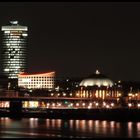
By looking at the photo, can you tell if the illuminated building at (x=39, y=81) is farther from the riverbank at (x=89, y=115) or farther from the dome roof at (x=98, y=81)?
the riverbank at (x=89, y=115)

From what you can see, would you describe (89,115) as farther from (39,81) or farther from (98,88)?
(39,81)

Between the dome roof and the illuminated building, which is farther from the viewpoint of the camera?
the illuminated building

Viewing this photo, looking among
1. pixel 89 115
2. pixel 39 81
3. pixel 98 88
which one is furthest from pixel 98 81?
pixel 89 115

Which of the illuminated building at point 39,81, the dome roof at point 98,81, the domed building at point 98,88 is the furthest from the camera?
the illuminated building at point 39,81

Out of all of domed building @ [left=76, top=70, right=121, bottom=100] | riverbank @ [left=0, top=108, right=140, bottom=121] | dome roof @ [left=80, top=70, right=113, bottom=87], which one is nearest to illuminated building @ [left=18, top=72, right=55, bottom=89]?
domed building @ [left=76, top=70, right=121, bottom=100]

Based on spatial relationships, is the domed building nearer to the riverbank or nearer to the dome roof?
the dome roof

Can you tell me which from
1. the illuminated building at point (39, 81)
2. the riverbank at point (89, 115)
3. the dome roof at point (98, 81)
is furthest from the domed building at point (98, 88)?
the riverbank at point (89, 115)

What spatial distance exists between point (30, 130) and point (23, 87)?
11656 cm

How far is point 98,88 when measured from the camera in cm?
15912

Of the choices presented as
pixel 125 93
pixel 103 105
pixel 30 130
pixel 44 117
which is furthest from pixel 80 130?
pixel 125 93

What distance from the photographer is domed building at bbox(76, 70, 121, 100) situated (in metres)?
154

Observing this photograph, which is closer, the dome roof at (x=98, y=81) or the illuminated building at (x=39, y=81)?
the dome roof at (x=98, y=81)

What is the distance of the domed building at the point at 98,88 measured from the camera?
154 meters

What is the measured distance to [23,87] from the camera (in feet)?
617
